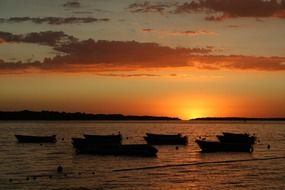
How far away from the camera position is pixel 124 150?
77.1 m

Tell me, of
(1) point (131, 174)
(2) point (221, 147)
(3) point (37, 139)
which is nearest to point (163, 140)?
(2) point (221, 147)

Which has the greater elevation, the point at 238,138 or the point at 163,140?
the point at 238,138

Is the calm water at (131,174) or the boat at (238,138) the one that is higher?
the boat at (238,138)

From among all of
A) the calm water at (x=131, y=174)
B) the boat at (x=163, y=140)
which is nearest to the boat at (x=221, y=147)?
the calm water at (x=131, y=174)

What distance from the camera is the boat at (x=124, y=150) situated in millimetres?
75750

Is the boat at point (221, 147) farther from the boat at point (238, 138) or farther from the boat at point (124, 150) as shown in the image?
the boat at point (124, 150)

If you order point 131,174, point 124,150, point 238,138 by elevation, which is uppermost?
point 238,138

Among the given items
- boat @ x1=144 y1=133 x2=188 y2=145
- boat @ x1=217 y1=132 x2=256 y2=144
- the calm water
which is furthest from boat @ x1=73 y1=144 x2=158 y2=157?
boat @ x1=144 y1=133 x2=188 y2=145

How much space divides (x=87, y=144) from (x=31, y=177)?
33.9 meters

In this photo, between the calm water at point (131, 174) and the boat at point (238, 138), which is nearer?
the calm water at point (131, 174)

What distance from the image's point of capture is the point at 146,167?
211 ft

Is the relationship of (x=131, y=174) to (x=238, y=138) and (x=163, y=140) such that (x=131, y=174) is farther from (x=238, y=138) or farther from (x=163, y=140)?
(x=163, y=140)

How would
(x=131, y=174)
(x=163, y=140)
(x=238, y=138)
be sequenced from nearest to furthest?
1. (x=131, y=174)
2. (x=238, y=138)
3. (x=163, y=140)

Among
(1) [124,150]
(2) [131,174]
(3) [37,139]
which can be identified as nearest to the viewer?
(2) [131,174]
